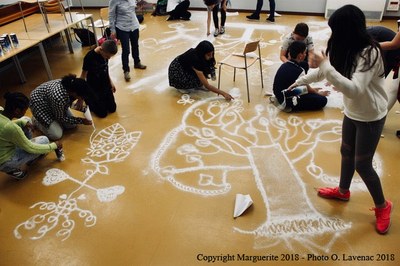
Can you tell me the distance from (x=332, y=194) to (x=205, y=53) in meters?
2.11

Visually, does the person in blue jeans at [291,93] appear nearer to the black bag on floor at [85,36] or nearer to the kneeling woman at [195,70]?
the kneeling woman at [195,70]

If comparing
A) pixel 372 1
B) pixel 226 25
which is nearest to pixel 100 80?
pixel 226 25

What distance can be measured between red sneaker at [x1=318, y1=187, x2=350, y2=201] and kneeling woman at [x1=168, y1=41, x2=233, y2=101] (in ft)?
5.72

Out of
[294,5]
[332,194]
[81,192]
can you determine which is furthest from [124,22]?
[294,5]

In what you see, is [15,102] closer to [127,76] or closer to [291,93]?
[127,76]

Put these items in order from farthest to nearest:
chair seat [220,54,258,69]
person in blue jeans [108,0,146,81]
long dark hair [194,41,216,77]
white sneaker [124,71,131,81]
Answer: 1. white sneaker [124,71,131,81]
2. person in blue jeans [108,0,146,81]
3. chair seat [220,54,258,69]
4. long dark hair [194,41,216,77]

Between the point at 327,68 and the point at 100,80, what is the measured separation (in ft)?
8.98

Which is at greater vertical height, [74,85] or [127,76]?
[74,85]

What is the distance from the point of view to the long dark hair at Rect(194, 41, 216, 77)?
3598 mm

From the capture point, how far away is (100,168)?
9.43 ft

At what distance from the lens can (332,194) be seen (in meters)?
2.40

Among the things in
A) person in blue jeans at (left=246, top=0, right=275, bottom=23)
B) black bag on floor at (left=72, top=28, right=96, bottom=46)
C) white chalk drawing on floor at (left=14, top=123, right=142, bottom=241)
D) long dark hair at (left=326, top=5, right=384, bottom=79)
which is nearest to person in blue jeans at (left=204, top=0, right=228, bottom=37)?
person in blue jeans at (left=246, top=0, right=275, bottom=23)

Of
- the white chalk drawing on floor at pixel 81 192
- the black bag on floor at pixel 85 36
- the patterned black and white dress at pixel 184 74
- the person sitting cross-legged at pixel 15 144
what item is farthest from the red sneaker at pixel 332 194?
the black bag on floor at pixel 85 36

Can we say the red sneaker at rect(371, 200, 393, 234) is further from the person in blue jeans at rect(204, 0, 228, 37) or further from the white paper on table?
the person in blue jeans at rect(204, 0, 228, 37)
